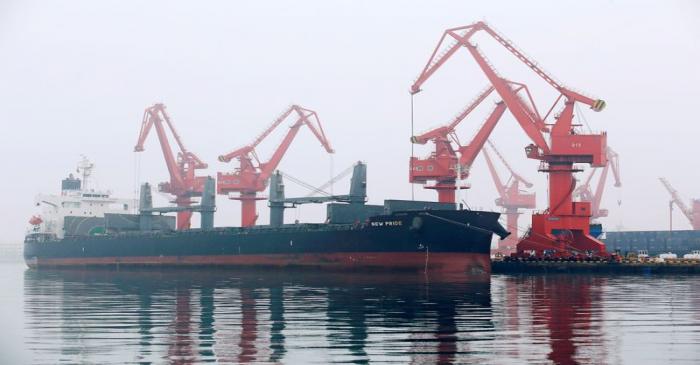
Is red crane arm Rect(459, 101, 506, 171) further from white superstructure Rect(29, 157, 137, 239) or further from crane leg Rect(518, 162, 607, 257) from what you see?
white superstructure Rect(29, 157, 137, 239)

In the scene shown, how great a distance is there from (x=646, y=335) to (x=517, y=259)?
1692 inches

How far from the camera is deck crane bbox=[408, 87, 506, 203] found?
69500mm

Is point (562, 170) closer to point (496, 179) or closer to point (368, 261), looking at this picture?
point (368, 261)

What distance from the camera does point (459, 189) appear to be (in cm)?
6444

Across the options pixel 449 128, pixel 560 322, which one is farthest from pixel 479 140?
pixel 560 322

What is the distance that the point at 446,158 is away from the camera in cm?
6938

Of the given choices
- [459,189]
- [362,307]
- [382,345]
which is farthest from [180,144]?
[382,345]

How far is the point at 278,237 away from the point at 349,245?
864cm

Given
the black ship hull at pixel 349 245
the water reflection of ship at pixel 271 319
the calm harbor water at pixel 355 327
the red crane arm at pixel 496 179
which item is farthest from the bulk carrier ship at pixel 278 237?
the red crane arm at pixel 496 179

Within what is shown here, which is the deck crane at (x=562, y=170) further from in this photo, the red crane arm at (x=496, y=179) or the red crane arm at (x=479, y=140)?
the red crane arm at (x=496, y=179)

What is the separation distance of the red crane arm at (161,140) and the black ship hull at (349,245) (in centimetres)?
1700

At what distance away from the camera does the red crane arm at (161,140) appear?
93406mm

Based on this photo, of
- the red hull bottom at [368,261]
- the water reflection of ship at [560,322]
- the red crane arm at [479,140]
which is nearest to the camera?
the water reflection of ship at [560,322]

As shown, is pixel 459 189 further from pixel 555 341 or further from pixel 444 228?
pixel 555 341
